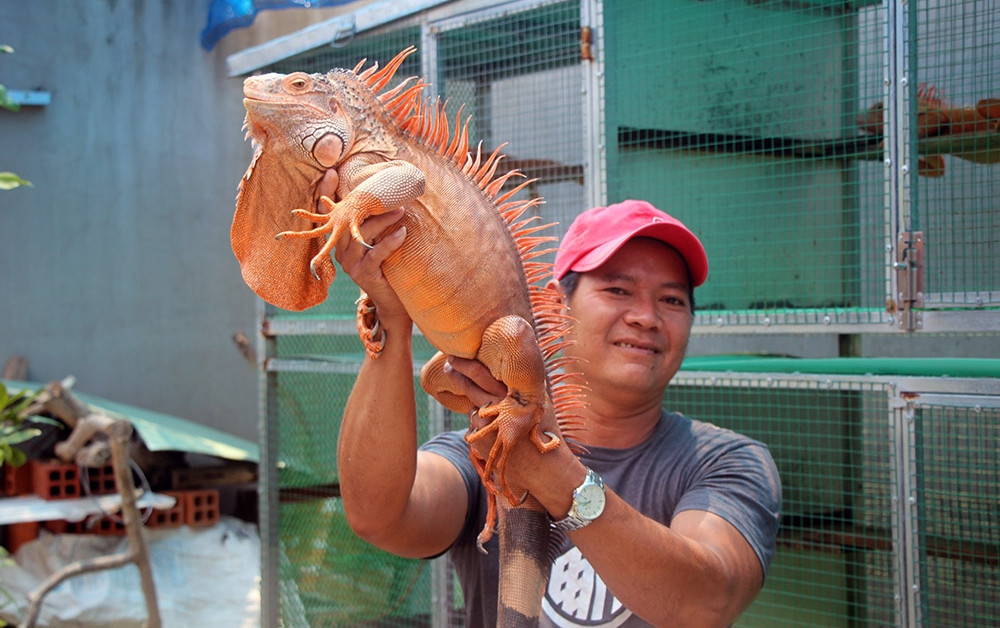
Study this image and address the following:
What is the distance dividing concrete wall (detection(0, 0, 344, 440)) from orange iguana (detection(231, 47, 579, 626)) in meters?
5.77

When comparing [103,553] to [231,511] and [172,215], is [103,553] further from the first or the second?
[172,215]

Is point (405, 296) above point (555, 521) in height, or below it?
above

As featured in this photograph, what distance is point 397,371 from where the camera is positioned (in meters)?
1.82

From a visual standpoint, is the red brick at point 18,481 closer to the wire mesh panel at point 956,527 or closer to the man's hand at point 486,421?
the man's hand at point 486,421

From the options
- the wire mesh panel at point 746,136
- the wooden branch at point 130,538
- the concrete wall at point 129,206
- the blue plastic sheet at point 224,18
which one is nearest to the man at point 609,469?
the wire mesh panel at point 746,136

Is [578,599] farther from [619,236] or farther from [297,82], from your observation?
[297,82]

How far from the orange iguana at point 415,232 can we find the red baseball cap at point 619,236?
36cm

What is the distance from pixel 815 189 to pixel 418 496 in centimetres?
202

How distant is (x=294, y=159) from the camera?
1.60m

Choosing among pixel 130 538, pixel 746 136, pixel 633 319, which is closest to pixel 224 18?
pixel 130 538

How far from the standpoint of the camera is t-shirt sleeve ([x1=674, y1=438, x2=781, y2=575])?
1926 mm

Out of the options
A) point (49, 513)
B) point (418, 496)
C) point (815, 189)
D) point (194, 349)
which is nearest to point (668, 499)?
point (418, 496)

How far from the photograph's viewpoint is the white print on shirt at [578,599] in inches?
77.2

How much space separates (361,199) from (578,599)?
3.30ft
